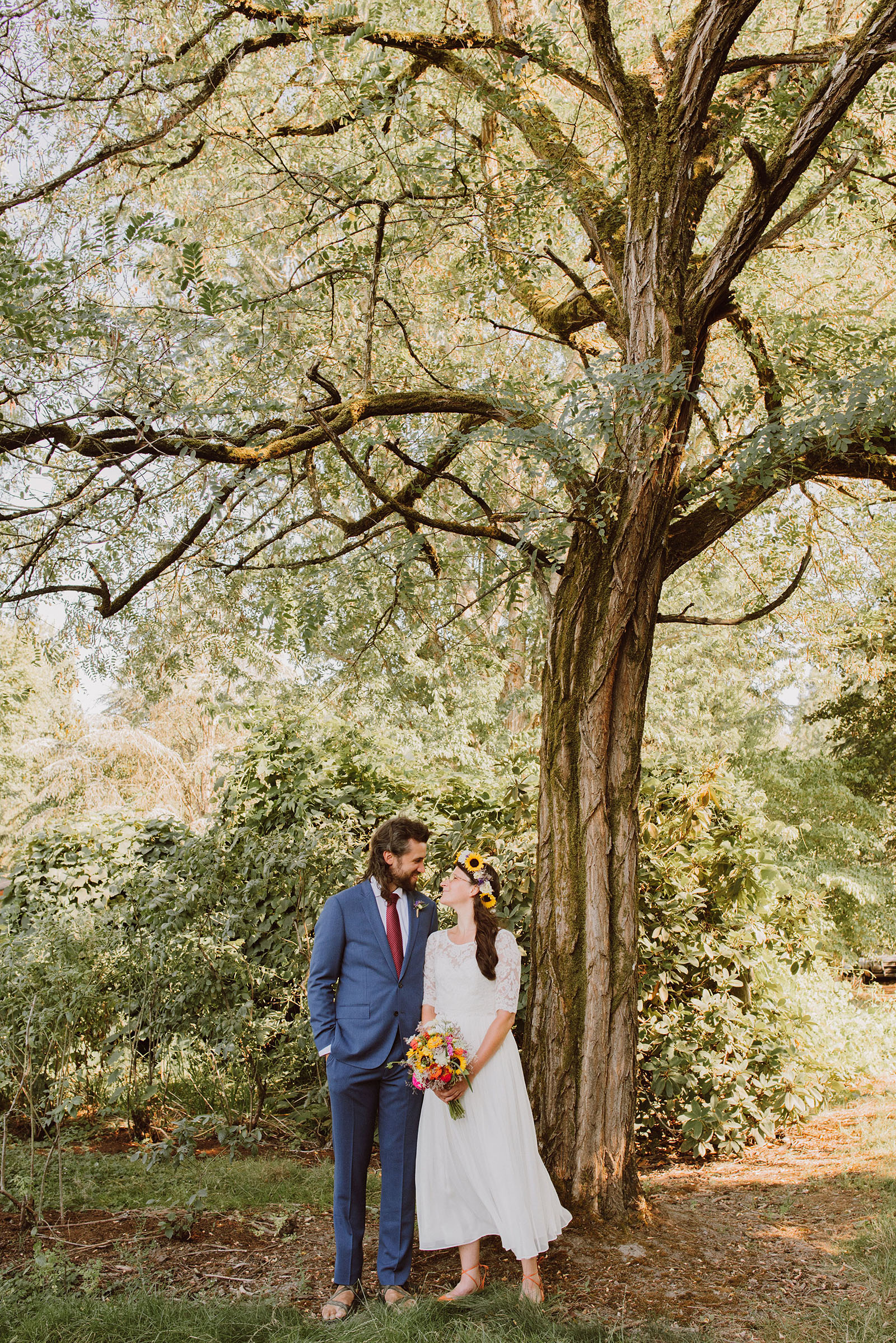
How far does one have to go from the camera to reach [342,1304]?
11.9 ft

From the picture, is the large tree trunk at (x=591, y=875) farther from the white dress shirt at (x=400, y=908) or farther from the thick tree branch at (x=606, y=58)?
the thick tree branch at (x=606, y=58)

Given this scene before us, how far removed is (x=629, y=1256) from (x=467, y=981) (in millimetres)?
1422

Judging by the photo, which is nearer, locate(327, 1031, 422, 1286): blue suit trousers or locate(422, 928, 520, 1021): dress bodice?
locate(327, 1031, 422, 1286): blue suit trousers

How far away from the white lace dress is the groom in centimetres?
9

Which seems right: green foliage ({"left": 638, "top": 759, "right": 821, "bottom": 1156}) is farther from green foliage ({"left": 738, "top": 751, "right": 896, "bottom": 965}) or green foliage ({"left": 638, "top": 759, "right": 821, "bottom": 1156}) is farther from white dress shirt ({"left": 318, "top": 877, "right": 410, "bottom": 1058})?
green foliage ({"left": 738, "top": 751, "right": 896, "bottom": 965})

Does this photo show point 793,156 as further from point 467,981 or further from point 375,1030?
point 375,1030

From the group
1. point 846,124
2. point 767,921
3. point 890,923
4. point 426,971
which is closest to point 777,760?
point 890,923

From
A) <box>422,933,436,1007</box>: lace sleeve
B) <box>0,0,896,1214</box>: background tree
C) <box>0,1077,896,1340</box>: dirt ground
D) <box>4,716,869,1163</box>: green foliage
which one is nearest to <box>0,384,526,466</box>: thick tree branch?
<box>0,0,896,1214</box>: background tree

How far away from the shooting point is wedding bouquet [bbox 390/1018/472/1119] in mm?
3709

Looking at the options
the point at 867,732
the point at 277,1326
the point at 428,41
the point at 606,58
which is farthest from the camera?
the point at 867,732

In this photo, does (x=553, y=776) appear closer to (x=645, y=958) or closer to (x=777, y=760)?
(x=645, y=958)

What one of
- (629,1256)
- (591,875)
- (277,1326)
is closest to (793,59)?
(591,875)

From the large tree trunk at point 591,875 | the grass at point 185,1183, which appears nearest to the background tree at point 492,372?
the large tree trunk at point 591,875

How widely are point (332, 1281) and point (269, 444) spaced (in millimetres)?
3769
